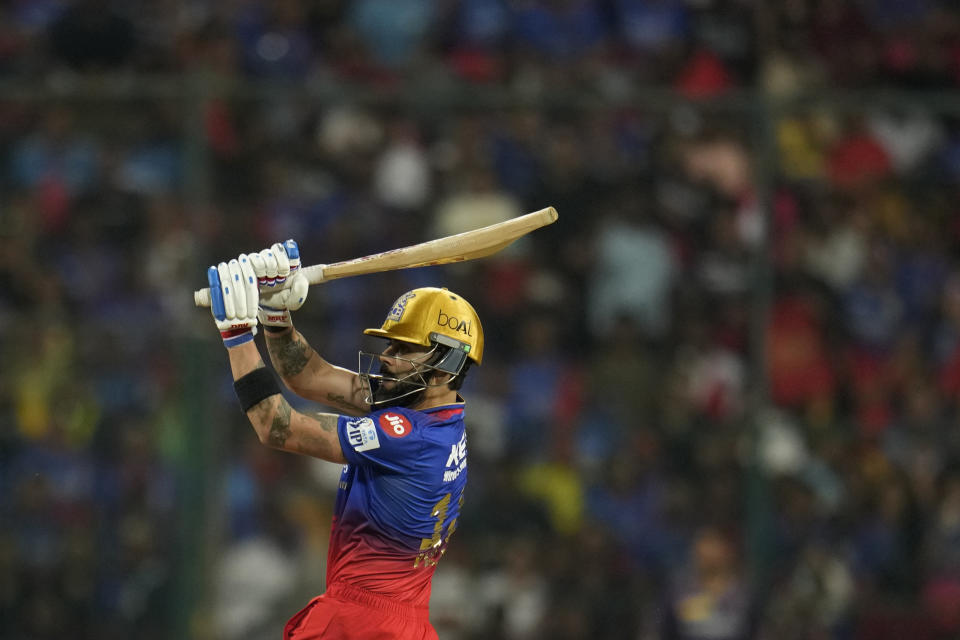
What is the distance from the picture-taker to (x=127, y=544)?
9.76 metres

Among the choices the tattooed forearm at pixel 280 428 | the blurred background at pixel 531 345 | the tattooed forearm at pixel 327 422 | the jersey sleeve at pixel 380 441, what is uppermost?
the tattooed forearm at pixel 280 428

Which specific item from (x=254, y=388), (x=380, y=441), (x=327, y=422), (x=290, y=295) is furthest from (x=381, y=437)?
(x=290, y=295)

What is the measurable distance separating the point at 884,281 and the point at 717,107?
5.64ft

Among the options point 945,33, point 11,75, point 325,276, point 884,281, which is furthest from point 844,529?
point 11,75

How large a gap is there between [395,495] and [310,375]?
864mm

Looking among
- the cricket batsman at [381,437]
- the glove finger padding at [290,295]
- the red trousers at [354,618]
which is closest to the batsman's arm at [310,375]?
the cricket batsman at [381,437]

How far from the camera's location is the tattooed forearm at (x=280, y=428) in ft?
18.9

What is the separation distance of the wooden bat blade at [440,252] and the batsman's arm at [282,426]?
555 millimetres

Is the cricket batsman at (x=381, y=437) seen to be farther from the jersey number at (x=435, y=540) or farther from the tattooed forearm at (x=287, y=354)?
the tattooed forearm at (x=287, y=354)

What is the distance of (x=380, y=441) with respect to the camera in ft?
19.1

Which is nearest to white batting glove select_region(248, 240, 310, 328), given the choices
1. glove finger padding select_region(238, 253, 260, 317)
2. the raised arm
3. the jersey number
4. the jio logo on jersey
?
the raised arm

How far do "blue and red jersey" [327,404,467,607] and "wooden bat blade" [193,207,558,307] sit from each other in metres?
0.65

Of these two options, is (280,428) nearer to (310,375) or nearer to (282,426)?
(282,426)

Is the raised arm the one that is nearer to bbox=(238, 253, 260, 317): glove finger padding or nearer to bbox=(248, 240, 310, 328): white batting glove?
bbox=(248, 240, 310, 328): white batting glove
